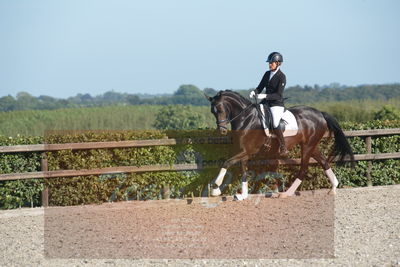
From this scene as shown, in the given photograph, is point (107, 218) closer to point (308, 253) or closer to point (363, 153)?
point (308, 253)

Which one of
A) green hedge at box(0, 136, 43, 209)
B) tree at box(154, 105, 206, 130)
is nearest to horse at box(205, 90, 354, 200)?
green hedge at box(0, 136, 43, 209)

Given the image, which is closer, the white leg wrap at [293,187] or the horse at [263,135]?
the horse at [263,135]

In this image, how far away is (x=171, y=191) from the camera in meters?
11.3

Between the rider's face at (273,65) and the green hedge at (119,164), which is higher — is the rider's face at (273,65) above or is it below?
above

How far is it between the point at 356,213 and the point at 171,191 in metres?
3.56

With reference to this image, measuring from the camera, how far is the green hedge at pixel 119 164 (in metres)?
10.8

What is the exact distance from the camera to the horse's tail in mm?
11484

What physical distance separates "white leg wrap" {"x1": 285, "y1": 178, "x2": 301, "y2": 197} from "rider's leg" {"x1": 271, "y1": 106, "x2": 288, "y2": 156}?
0.72m

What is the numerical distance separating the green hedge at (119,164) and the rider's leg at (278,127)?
0.97 metres

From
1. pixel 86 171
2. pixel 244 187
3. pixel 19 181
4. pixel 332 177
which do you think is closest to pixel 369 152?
pixel 332 177

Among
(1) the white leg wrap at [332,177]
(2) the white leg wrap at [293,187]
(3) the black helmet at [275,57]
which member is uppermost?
(3) the black helmet at [275,57]

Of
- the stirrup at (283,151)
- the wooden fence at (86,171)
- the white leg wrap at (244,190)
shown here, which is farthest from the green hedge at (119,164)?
the stirrup at (283,151)

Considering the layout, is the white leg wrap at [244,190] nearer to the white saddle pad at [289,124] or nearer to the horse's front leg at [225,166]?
the horse's front leg at [225,166]

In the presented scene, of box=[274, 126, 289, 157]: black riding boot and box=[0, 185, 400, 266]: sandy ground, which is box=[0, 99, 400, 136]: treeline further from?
box=[0, 185, 400, 266]: sandy ground
